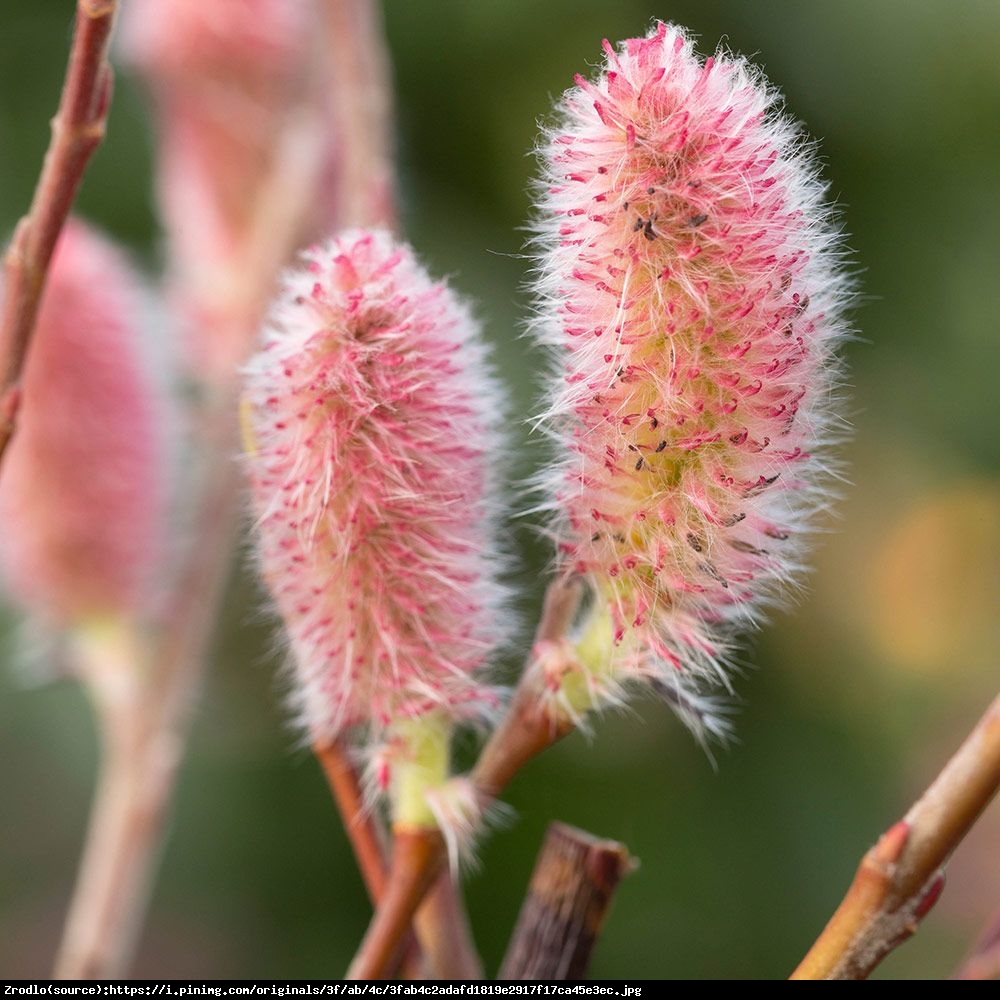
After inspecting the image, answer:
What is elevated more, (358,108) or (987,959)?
(358,108)

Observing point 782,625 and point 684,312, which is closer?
point 684,312

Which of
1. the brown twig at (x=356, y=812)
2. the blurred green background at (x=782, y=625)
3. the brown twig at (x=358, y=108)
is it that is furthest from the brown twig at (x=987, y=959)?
the blurred green background at (x=782, y=625)

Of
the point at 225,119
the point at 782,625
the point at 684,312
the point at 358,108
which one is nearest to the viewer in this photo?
the point at 684,312

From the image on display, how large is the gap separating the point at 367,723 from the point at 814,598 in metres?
0.57

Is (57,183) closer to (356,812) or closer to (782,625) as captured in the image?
(356,812)

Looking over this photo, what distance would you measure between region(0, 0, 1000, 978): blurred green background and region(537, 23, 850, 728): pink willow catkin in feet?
1.66

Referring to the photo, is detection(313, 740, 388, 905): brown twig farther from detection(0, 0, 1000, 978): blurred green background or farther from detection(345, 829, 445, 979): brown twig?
detection(0, 0, 1000, 978): blurred green background

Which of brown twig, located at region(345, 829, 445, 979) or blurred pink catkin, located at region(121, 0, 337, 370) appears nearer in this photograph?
brown twig, located at region(345, 829, 445, 979)

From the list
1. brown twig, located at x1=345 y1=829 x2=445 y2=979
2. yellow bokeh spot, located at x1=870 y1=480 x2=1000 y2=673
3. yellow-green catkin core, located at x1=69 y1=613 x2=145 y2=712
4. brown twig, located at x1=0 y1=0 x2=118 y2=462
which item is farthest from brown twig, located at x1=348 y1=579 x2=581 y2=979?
yellow bokeh spot, located at x1=870 y1=480 x2=1000 y2=673

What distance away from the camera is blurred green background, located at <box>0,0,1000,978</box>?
75 cm

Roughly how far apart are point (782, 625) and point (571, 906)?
0.55m

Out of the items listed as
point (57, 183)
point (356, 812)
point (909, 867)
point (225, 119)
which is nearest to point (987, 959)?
point (909, 867)

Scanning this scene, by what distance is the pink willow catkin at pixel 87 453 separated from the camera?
0.39 metres

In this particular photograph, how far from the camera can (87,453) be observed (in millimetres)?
405
